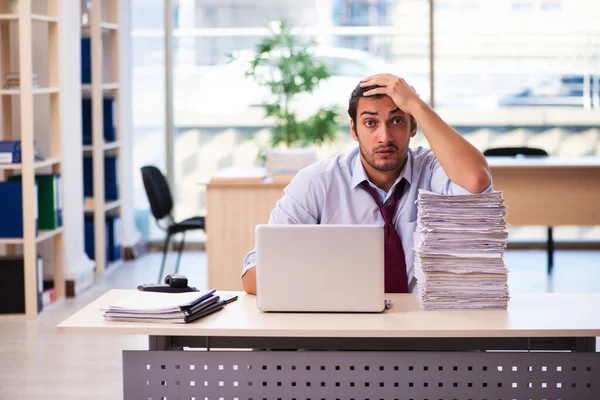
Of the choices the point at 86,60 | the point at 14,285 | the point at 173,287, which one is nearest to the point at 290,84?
the point at 86,60

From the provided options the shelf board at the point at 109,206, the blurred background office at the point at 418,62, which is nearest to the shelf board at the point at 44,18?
the shelf board at the point at 109,206

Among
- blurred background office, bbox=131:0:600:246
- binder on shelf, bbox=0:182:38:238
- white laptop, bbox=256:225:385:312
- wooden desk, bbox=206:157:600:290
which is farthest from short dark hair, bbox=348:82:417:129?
blurred background office, bbox=131:0:600:246

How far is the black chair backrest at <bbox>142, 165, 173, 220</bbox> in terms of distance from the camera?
5.94m

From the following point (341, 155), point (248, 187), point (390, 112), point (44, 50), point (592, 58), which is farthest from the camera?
point (592, 58)

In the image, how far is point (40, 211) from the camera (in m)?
5.64

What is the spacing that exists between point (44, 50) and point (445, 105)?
3448 mm

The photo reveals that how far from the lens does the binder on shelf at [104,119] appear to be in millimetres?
6758

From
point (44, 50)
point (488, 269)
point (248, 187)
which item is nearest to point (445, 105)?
point (248, 187)

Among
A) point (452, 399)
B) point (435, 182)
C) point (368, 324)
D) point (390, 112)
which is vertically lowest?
point (452, 399)

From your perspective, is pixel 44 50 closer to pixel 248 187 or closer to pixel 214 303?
pixel 248 187

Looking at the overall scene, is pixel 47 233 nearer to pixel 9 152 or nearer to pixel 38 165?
pixel 38 165

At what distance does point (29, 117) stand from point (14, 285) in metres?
1.02

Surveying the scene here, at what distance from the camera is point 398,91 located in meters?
2.78

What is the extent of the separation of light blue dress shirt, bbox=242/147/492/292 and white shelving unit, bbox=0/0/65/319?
105 inches
